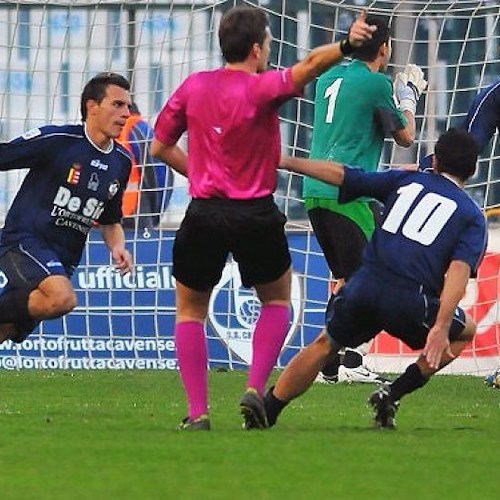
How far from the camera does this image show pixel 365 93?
1042 centimetres

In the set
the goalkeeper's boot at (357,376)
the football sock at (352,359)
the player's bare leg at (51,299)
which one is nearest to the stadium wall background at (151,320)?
the football sock at (352,359)

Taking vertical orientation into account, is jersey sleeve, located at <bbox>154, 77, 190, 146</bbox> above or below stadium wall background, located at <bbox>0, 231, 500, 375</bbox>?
above

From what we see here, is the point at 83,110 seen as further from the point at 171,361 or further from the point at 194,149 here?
the point at 171,361

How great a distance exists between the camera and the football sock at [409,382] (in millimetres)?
8188

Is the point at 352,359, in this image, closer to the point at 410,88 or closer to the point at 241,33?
the point at 410,88

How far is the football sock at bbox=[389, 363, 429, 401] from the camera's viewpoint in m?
8.19

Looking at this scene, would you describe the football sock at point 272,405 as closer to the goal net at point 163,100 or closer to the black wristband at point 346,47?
the black wristband at point 346,47

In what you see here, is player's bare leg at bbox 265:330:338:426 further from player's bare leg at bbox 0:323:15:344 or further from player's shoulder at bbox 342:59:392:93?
player's shoulder at bbox 342:59:392:93

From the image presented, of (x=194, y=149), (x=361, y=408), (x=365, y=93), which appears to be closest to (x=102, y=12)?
(x=365, y=93)

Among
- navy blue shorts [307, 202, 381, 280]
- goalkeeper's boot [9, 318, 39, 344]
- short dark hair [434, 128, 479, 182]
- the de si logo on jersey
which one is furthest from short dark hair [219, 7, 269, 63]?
the de si logo on jersey

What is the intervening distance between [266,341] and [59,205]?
1.92 metres

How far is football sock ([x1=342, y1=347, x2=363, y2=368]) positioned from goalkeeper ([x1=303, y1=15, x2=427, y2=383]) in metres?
1.17

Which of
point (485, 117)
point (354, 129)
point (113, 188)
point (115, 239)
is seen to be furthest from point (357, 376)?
point (113, 188)

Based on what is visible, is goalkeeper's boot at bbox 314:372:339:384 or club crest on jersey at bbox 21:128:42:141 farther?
goalkeeper's boot at bbox 314:372:339:384
